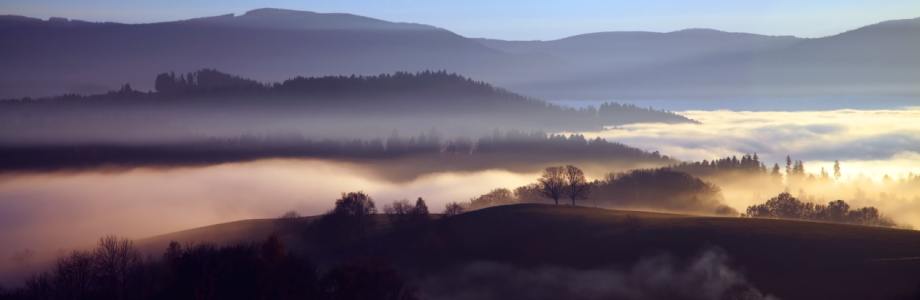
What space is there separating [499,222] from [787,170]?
13155 centimetres

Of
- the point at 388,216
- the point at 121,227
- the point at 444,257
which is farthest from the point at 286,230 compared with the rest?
the point at 121,227

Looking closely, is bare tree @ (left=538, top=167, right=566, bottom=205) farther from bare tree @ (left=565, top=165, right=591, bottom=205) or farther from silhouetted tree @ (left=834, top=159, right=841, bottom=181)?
silhouetted tree @ (left=834, top=159, right=841, bottom=181)

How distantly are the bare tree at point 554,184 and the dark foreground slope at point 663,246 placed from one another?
44.7 ft

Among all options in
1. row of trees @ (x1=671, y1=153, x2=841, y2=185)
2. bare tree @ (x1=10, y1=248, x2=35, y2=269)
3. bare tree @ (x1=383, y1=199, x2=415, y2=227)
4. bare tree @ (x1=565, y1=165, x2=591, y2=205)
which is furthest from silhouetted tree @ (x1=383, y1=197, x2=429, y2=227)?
row of trees @ (x1=671, y1=153, x2=841, y2=185)

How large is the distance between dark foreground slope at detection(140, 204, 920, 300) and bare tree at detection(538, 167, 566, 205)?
44.7 ft

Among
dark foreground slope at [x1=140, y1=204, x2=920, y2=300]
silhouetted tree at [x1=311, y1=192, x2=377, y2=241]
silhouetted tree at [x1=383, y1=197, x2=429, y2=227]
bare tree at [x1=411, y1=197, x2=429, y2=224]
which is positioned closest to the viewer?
dark foreground slope at [x1=140, y1=204, x2=920, y2=300]

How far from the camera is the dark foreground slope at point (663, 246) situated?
178 feet

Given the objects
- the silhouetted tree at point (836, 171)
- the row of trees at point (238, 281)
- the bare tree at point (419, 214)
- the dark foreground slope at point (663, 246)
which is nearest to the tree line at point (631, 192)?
the dark foreground slope at point (663, 246)

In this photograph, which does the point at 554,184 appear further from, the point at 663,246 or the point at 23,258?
the point at 23,258

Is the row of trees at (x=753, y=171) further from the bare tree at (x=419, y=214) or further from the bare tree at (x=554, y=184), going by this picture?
the bare tree at (x=419, y=214)

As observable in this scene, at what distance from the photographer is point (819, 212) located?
109m

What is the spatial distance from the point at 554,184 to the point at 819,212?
40.4 m

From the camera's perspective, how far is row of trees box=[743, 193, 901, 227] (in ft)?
347

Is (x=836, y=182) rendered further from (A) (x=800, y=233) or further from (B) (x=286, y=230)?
(B) (x=286, y=230)
